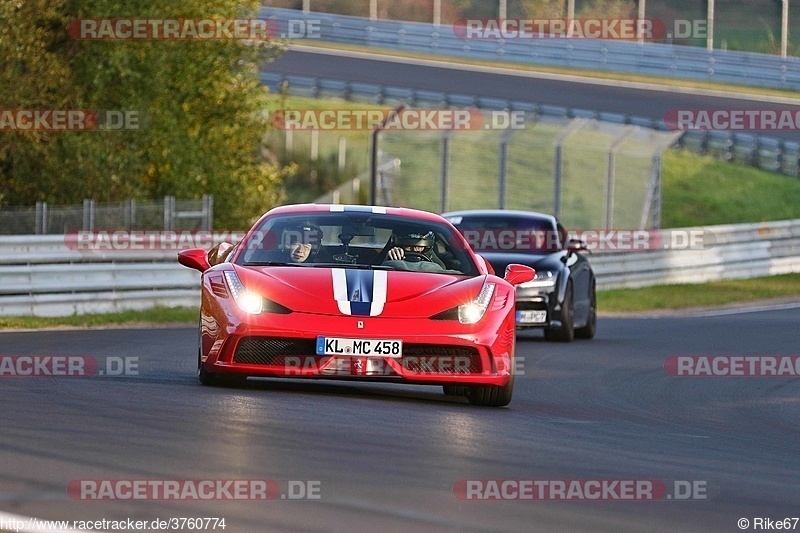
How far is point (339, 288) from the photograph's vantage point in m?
9.68

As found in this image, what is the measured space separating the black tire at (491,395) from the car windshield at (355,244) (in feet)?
2.54

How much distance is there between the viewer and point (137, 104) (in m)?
26.8

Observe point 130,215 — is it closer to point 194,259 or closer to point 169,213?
point 169,213

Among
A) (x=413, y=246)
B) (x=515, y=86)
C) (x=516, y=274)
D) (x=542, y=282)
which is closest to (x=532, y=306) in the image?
(x=542, y=282)

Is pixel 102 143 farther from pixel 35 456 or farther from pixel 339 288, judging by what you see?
pixel 35 456

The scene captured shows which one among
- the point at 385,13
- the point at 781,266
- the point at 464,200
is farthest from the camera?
the point at 385,13

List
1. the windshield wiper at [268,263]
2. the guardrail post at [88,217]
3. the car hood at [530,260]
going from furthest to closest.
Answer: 1. the guardrail post at [88,217]
2. the car hood at [530,260]
3. the windshield wiper at [268,263]

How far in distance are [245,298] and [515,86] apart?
33.3 meters

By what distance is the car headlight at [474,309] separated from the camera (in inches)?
384

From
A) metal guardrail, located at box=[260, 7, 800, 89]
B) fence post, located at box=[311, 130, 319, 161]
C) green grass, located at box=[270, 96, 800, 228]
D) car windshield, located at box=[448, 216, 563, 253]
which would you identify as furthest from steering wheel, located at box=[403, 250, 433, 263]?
fence post, located at box=[311, 130, 319, 161]

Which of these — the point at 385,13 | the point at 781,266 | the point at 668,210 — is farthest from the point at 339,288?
the point at 385,13

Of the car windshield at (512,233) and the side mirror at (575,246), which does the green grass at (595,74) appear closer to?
the side mirror at (575,246)

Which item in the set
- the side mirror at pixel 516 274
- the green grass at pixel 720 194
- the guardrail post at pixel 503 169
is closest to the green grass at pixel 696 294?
the guardrail post at pixel 503 169

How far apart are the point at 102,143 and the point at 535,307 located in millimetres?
11266
